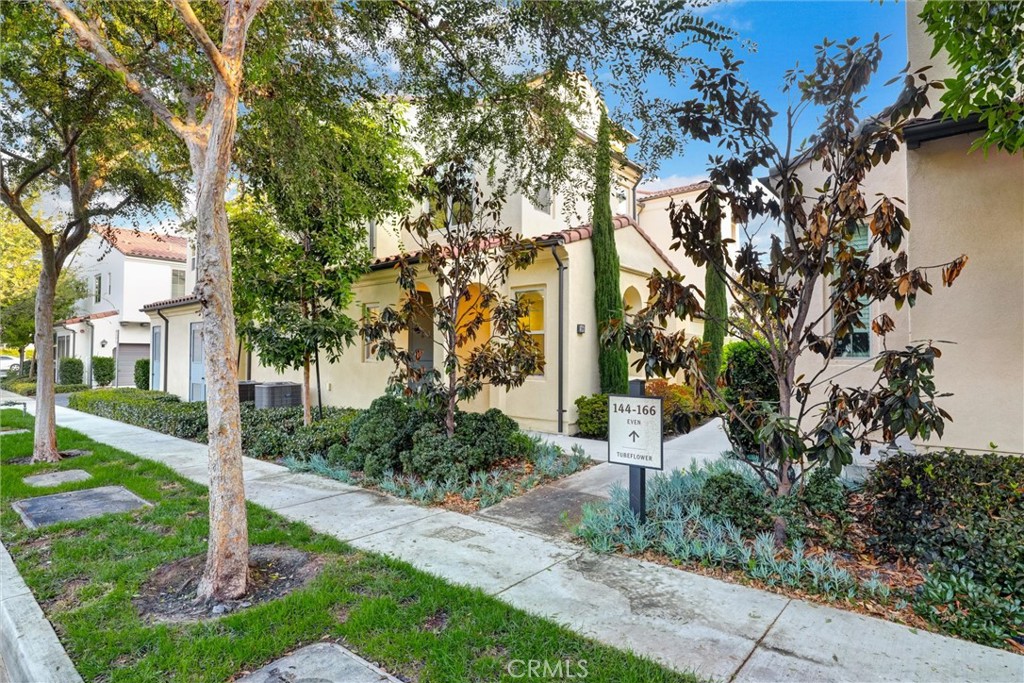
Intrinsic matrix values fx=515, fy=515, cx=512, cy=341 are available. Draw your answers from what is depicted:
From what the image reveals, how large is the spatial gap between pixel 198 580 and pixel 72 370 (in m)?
27.1

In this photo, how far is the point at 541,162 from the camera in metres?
6.82

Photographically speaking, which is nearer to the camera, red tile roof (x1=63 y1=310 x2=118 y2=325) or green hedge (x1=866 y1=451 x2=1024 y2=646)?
green hedge (x1=866 y1=451 x2=1024 y2=646)

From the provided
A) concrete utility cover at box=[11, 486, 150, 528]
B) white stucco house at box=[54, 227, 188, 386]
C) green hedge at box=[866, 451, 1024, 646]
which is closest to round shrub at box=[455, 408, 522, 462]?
concrete utility cover at box=[11, 486, 150, 528]

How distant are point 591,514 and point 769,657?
7.01ft

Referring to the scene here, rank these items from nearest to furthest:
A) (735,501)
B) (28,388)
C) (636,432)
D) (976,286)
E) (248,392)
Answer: (735,501) → (636,432) → (976,286) → (248,392) → (28,388)

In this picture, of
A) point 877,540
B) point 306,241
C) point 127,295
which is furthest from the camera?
point 127,295

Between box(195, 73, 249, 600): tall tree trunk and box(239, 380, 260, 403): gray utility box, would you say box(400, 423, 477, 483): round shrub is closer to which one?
box(195, 73, 249, 600): tall tree trunk

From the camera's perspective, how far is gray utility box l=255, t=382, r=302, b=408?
11398 millimetres

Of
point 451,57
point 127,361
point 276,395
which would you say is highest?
point 451,57

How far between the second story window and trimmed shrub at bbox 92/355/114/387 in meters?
3.96

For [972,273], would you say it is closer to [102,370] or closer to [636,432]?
[636,432]

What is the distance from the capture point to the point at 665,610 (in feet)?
11.0
